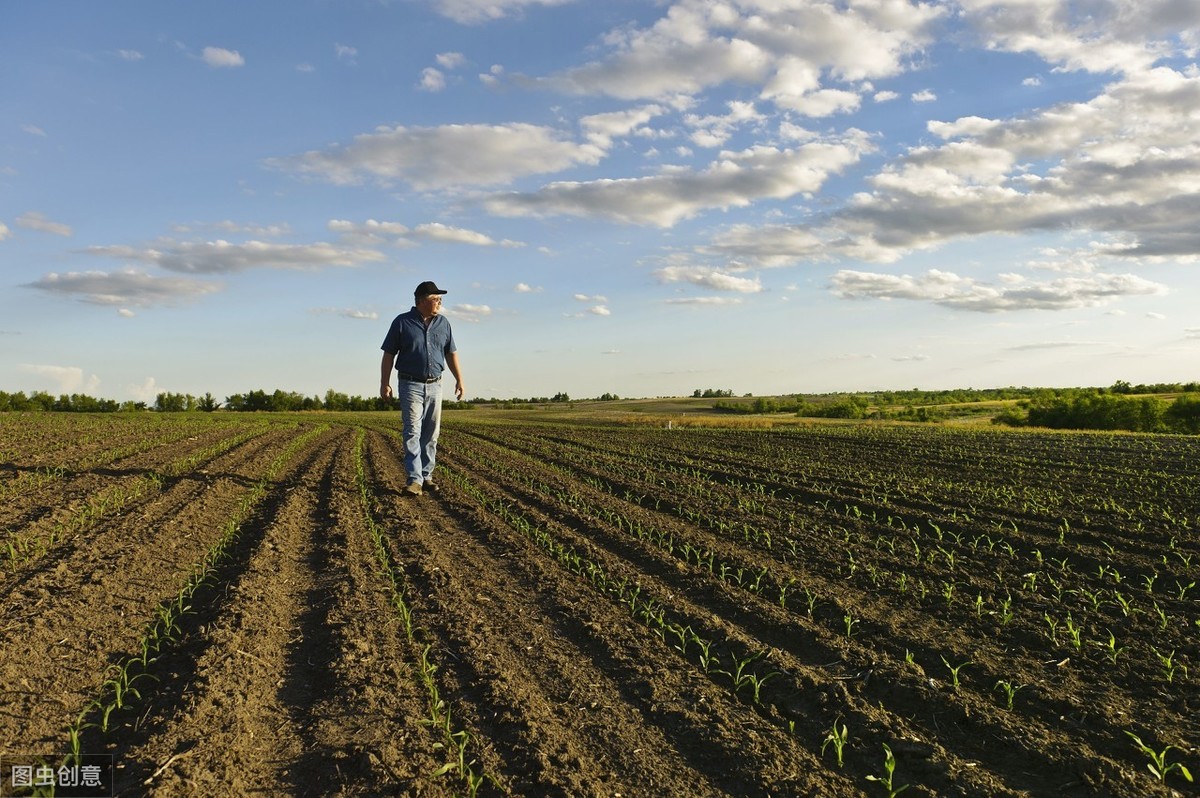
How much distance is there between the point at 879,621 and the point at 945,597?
0.79m

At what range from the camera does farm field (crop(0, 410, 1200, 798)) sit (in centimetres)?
303

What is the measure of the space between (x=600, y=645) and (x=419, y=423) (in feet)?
18.8

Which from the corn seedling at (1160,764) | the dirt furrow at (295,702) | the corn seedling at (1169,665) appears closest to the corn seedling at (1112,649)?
the corn seedling at (1169,665)

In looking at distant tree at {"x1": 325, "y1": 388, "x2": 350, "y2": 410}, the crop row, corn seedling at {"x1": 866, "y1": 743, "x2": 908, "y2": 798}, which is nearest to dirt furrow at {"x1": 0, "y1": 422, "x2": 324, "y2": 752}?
corn seedling at {"x1": 866, "y1": 743, "x2": 908, "y2": 798}

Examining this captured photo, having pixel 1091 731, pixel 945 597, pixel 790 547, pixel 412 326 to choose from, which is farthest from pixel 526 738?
pixel 412 326

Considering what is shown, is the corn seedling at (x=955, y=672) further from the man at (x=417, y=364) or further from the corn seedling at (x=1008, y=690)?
the man at (x=417, y=364)

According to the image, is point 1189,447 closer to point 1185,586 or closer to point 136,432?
point 1185,586

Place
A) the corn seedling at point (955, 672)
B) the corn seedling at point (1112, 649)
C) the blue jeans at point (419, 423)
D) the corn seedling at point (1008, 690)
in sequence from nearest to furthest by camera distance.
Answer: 1. the corn seedling at point (1008, 690)
2. the corn seedling at point (955, 672)
3. the corn seedling at point (1112, 649)
4. the blue jeans at point (419, 423)

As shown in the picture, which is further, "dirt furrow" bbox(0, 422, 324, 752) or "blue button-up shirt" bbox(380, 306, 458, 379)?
"blue button-up shirt" bbox(380, 306, 458, 379)

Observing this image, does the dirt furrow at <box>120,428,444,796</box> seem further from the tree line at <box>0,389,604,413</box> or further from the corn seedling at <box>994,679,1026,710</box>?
the tree line at <box>0,389,604,413</box>

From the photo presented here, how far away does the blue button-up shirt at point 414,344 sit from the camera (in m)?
9.38

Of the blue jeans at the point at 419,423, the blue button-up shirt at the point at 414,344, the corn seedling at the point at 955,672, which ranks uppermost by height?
the blue button-up shirt at the point at 414,344

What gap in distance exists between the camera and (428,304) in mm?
9430

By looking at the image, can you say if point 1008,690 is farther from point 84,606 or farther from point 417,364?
point 417,364
